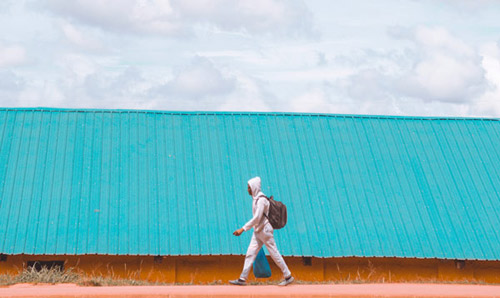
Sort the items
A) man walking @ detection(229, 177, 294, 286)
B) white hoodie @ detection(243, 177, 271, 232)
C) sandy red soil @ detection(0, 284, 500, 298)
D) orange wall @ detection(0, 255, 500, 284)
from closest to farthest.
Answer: sandy red soil @ detection(0, 284, 500, 298) < white hoodie @ detection(243, 177, 271, 232) < man walking @ detection(229, 177, 294, 286) < orange wall @ detection(0, 255, 500, 284)

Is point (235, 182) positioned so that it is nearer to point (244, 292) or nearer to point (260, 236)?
point (260, 236)

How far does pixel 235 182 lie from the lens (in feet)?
50.0

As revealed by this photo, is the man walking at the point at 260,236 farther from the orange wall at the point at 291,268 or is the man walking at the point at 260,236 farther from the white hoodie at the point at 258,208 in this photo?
the orange wall at the point at 291,268

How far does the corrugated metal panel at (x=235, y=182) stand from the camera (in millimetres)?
13930

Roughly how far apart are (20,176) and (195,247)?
14.7ft

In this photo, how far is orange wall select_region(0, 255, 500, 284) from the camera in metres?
13.7

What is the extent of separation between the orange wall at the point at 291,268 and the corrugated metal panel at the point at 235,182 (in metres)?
0.43

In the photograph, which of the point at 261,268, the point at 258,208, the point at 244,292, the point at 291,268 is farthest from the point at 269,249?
the point at 291,268

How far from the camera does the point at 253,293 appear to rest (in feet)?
31.8

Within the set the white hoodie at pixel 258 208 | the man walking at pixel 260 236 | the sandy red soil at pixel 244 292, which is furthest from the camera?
the man walking at pixel 260 236

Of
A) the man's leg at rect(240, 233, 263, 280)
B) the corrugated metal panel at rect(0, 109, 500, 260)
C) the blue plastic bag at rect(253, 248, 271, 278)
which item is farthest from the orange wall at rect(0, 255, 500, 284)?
the man's leg at rect(240, 233, 263, 280)

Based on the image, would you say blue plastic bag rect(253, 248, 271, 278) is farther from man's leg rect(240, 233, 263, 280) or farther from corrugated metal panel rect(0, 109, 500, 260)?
corrugated metal panel rect(0, 109, 500, 260)

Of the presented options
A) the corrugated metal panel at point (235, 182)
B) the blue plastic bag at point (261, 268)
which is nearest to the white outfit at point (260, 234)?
the blue plastic bag at point (261, 268)

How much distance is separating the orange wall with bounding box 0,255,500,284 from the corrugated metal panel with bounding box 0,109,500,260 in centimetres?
43
